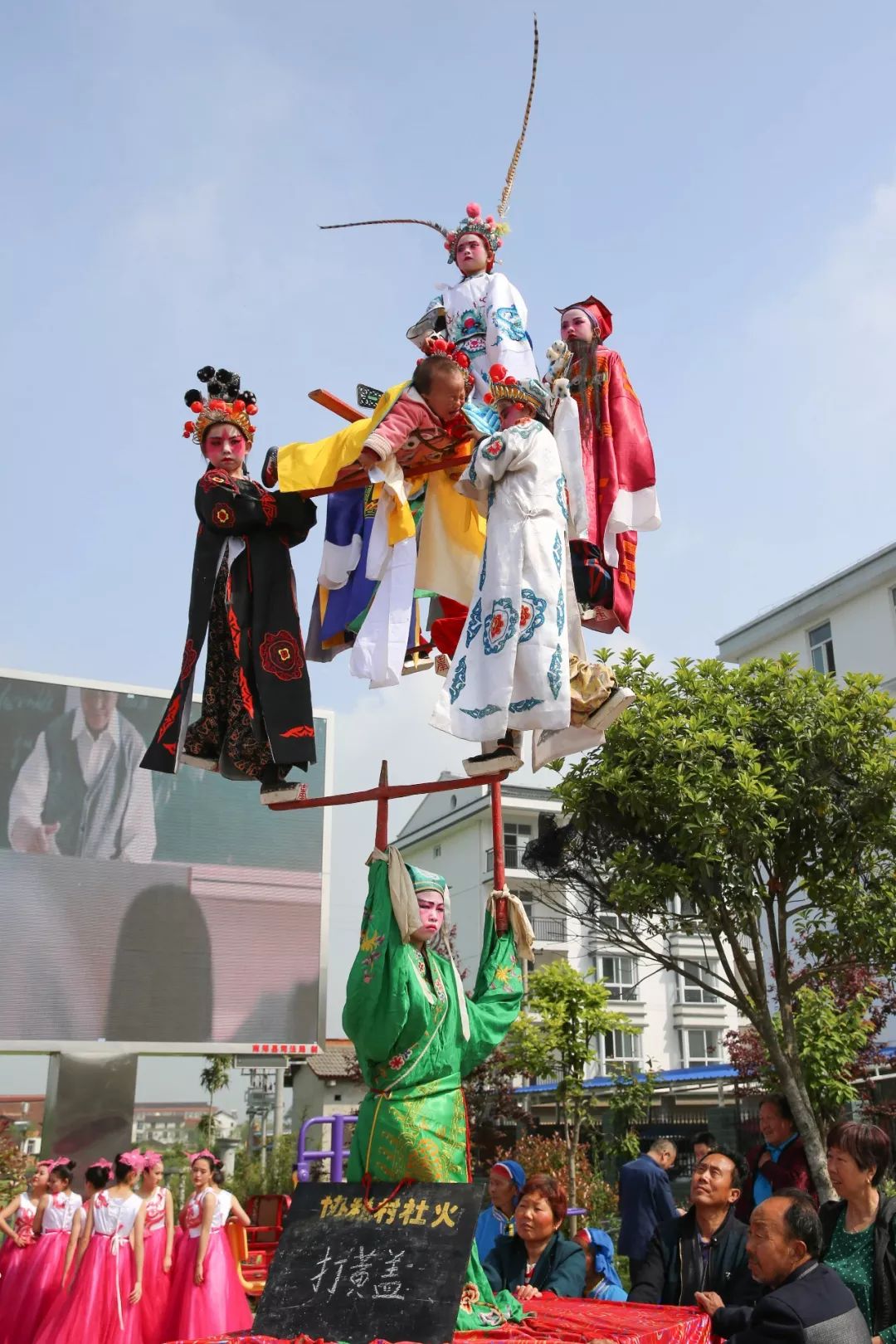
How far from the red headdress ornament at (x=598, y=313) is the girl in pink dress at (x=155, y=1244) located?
641 cm

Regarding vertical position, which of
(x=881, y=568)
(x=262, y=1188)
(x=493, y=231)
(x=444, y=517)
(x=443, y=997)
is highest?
(x=881, y=568)

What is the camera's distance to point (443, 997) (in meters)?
4.16

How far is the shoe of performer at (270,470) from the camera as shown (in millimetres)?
4660

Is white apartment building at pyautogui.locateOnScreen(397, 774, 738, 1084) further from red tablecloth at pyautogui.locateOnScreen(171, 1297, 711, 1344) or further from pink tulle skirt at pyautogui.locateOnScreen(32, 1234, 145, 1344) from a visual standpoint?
red tablecloth at pyautogui.locateOnScreen(171, 1297, 711, 1344)

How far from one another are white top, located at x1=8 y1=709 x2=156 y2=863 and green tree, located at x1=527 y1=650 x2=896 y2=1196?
5504 millimetres

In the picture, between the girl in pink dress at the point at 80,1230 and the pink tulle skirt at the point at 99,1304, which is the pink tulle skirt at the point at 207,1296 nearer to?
the pink tulle skirt at the point at 99,1304

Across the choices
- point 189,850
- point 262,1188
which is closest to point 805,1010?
point 189,850

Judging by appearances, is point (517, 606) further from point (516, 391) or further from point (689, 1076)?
point (689, 1076)

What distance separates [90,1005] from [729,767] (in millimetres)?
7705

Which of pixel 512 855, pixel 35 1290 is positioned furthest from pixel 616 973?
pixel 35 1290

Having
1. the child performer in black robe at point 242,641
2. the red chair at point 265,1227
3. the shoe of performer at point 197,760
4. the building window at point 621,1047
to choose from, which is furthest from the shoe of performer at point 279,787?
the building window at point 621,1047

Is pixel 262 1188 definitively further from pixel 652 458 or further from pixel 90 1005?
pixel 652 458

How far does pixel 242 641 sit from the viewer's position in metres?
4.59

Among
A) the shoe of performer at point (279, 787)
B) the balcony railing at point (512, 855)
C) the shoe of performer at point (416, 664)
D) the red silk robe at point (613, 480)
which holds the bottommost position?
the shoe of performer at point (279, 787)
